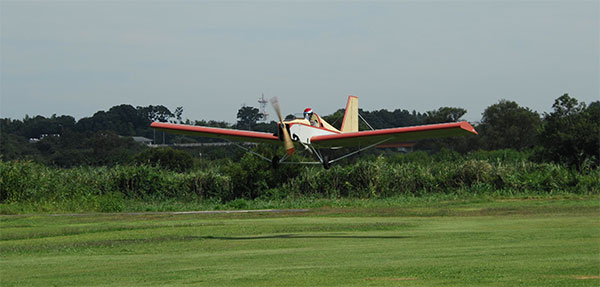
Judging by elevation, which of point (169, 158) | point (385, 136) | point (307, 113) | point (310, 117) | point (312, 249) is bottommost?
point (312, 249)

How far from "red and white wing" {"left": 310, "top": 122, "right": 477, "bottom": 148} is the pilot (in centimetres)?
50

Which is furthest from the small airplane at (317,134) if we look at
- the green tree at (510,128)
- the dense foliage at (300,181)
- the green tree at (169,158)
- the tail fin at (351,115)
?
the green tree at (510,128)

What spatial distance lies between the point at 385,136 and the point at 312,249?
6500 mm

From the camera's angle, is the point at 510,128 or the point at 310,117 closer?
the point at 310,117

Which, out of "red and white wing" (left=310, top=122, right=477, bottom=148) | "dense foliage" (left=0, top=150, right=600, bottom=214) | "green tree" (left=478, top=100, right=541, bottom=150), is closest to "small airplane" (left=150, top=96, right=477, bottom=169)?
"red and white wing" (left=310, top=122, right=477, bottom=148)

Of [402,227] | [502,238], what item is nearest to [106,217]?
[402,227]

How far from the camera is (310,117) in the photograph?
25.2 meters

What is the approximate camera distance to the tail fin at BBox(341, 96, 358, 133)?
2916 centimetres

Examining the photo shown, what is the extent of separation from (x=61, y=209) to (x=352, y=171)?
1913cm

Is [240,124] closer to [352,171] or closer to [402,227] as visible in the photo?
[352,171]

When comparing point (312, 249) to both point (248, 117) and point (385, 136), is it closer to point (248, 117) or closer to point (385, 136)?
point (385, 136)

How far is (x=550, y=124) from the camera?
65.1 metres

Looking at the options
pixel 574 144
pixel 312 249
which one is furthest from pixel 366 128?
pixel 312 249

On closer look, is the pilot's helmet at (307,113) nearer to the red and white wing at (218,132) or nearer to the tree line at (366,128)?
the red and white wing at (218,132)
